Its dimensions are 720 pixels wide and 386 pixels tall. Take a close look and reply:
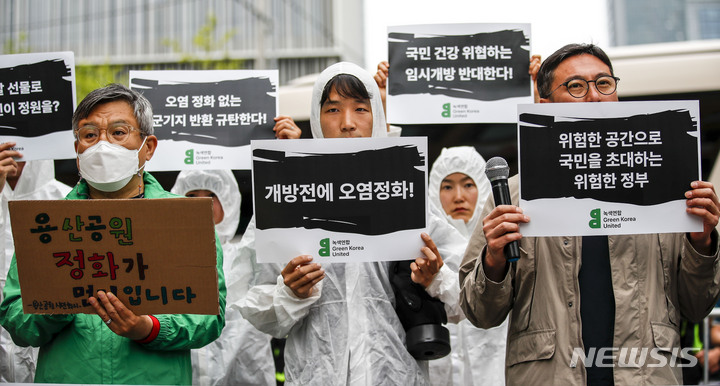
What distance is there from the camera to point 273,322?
3234 millimetres

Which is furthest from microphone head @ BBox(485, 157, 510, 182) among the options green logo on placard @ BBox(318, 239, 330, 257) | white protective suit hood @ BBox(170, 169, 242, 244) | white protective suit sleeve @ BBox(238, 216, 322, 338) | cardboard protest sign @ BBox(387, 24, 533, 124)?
white protective suit hood @ BBox(170, 169, 242, 244)

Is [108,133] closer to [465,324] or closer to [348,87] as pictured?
[348,87]

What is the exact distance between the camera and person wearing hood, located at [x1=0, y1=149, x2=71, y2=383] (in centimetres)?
393

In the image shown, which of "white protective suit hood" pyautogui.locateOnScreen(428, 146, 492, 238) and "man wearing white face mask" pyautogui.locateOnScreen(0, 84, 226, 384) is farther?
"white protective suit hood" pyautogui.locateOnScreen(428, 146, 492, 238)

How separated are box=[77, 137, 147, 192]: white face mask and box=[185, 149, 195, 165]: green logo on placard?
1.25m

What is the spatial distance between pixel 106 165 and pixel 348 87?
3.68 ft

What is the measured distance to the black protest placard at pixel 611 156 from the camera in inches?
109

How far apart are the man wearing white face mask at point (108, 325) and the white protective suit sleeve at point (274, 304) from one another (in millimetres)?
189

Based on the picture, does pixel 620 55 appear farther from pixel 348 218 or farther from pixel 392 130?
pixel 348 218

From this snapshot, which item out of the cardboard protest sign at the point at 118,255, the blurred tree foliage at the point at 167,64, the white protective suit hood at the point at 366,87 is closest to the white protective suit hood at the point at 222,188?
the white protective suit hood at the point at 366,87

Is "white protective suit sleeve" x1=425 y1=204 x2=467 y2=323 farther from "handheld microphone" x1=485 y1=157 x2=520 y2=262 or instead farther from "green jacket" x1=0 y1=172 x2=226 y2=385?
"green jacket" x1=0 y1=172 x2=226 y2=385

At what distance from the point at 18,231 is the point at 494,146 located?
5.69m

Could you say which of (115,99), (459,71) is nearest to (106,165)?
(115,99)

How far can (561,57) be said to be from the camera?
311cm
